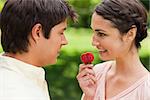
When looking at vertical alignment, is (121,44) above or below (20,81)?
below

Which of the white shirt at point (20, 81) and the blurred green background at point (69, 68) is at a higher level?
the white shirt at point (20, 81)

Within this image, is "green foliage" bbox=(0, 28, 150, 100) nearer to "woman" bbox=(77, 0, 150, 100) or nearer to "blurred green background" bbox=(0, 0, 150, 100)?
"blurred green background" bbox=(0, 0, 150, 100)

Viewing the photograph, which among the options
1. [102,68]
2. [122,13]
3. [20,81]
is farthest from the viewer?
[102,68]

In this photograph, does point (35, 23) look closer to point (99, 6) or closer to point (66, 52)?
point (99, 6)

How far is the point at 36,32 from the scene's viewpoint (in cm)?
260

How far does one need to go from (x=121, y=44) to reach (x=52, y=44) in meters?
0.56

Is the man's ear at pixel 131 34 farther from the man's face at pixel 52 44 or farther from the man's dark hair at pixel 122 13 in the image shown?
the man's face at pixel 52 44

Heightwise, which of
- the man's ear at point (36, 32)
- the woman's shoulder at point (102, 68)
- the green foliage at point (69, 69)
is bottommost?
the green foliage at point (69, 69)

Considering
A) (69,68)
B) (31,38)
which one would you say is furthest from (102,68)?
(69,68)

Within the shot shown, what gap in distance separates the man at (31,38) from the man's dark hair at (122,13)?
1.35 ft

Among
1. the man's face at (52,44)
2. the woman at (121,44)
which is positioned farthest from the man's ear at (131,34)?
the man's face at (52,44)

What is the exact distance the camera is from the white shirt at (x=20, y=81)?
7.93ft

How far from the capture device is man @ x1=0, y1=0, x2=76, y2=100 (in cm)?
252

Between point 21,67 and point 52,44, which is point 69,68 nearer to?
point 52,44
